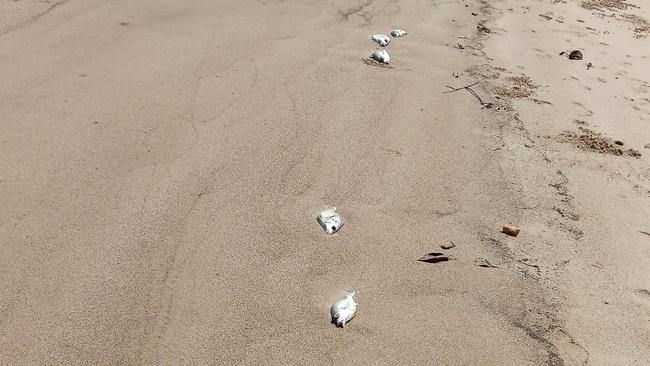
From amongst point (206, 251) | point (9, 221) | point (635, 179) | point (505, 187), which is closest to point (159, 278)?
point (206, 251)

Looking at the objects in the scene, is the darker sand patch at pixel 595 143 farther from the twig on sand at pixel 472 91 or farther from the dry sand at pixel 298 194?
the twig on sand at pixel 472 91

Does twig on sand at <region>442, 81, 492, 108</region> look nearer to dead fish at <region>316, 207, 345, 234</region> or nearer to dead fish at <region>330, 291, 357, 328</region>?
dead fish at <region>316, 207, 345, 234</region>

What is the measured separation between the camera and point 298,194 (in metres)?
2.15

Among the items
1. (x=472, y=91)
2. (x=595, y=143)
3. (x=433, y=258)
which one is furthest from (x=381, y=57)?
(x=433, y=258)

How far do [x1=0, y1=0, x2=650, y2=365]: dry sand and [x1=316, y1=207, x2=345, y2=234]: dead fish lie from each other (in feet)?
0.14

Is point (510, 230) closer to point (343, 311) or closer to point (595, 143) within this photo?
point (343, 311)

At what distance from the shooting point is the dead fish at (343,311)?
5.42 ft

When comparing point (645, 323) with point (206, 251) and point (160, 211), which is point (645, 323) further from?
point (160, 211)

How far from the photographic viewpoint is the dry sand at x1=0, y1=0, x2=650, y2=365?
1.64 metres

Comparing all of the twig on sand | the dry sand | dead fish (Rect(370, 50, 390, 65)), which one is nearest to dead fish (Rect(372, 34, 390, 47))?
the dry sand

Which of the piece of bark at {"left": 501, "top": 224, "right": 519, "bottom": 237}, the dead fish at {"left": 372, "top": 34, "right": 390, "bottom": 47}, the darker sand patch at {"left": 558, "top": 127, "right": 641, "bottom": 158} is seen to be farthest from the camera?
the dead fish at {"left": 372, "top": 34, "right": 390, "bottom": 47}

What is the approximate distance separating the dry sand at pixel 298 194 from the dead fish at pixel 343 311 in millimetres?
32

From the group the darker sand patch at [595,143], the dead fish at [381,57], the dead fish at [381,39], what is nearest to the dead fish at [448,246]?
the darker sand patch at [595,143]

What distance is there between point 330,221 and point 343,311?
0.40 metres
